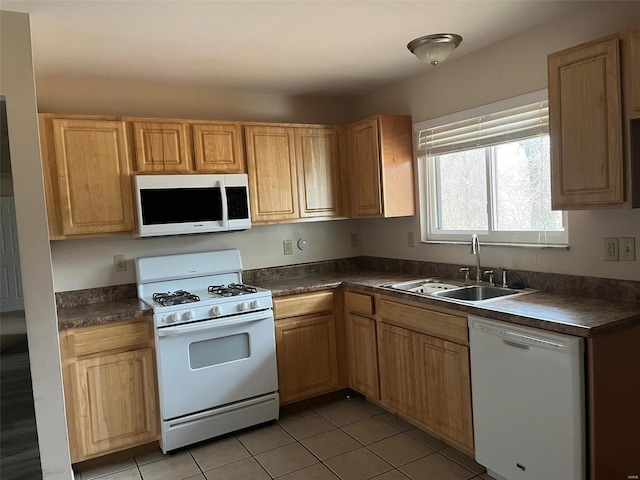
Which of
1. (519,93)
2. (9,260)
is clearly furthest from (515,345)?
(9,260)

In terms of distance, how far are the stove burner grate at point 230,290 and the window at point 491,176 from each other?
1361 mm

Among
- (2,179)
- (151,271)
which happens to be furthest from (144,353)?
(2,179)

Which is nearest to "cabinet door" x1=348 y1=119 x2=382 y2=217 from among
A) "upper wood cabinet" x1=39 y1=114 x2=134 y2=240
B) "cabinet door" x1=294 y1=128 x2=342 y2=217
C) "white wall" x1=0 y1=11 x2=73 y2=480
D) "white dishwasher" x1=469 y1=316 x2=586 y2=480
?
"cabinet door" x1=294 y1=128 x2=342 y2=217

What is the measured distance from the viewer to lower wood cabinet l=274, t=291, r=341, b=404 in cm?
329

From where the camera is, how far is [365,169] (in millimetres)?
3629

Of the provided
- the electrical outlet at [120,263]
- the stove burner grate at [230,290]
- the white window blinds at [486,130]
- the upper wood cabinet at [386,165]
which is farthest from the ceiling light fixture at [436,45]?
the electrical outlet at [120,263]

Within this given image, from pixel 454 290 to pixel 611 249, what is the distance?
894mm

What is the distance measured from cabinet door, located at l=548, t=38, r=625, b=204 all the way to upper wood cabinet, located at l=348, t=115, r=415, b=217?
1.35 meters

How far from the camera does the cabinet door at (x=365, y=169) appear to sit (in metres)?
3.51

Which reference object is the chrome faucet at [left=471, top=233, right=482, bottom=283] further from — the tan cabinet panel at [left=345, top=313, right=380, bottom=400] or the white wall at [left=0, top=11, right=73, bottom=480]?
the white wall at [left=0, top=11, right=73, bottom=480]

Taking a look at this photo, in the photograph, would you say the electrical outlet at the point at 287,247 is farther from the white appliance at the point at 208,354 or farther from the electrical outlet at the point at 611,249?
the electrical outlet at the point at 611,249

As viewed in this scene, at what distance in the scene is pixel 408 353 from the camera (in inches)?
115

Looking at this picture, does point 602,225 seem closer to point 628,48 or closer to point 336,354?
point 628,48

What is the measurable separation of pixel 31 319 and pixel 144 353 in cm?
78
